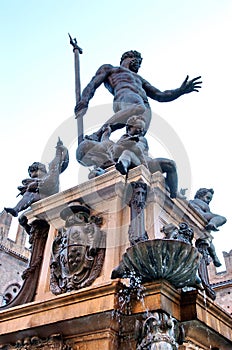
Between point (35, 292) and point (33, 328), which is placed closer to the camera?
point (33, 328)

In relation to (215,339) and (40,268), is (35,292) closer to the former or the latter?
(40,268)

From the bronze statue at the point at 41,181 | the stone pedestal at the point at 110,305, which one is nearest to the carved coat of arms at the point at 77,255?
the stone pedestal at the point at 110,305

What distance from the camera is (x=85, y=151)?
4.82 m

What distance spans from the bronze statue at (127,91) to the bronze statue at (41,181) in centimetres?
63

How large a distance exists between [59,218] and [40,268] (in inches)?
22.2

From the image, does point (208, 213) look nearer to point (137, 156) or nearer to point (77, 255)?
point (137, 156)

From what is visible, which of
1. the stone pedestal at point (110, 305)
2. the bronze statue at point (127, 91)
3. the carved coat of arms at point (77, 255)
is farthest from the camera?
the bronze statue at point (127, 91)

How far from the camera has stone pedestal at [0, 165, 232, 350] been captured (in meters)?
2.80

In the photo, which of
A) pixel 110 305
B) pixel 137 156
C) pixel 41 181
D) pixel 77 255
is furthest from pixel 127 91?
pixel 110 305

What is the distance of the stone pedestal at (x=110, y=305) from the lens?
2801 millimetres

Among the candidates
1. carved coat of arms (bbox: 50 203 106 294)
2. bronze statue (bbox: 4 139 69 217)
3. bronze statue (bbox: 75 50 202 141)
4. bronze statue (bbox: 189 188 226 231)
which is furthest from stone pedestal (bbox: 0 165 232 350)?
bronze statue (bbox: 75 50 202 141)

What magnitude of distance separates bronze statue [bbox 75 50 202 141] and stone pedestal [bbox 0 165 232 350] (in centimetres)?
136

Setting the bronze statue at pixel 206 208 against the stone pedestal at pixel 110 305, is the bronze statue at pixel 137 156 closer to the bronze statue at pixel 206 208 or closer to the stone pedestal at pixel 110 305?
the stone pedestal at pixel 110 305

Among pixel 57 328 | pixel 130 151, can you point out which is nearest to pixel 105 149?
pixel 130 151
